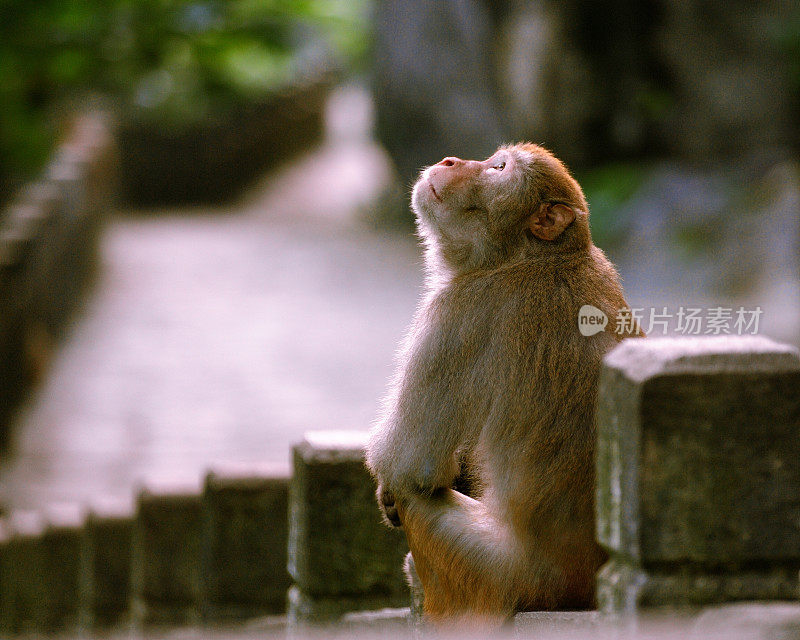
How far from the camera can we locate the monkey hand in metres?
3.38

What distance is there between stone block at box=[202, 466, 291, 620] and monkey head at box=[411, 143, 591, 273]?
164 cm

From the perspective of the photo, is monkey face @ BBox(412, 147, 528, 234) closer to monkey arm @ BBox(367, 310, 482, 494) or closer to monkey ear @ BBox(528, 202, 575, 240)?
monkey ear @ BBox(528, 202, 575, 240)

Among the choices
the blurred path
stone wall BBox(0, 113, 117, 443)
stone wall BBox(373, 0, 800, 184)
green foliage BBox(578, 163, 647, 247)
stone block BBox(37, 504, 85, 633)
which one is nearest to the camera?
stone block BBox(37, 504, 85, 633)

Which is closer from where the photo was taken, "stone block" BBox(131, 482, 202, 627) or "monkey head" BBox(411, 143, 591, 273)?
"monkey head" BBox(411, 143, 591, 273)

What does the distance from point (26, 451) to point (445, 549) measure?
6.36 metres

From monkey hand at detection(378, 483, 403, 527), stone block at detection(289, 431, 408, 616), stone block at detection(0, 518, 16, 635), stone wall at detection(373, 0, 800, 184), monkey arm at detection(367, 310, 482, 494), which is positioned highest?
stone wall at detection(373, 0, 800, 184)

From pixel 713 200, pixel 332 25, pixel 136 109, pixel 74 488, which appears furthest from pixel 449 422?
pixel 332 25

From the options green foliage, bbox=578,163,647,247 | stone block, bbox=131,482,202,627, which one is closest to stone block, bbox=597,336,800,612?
stone block, bbox=131,482,202,627

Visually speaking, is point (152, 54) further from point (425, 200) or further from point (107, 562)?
point (425, 200)

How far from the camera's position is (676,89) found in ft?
51.1

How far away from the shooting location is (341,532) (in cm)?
401

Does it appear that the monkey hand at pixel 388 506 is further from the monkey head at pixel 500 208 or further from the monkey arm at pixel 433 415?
the monkey head at pixel 500 208

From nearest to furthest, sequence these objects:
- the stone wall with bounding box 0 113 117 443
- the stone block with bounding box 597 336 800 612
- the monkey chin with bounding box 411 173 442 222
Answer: the stone block with bounding box 597 336 800 612 < the monkey chin with bounding box 411 173 442 222 < the stone wall with bounding box 0 113 117 443

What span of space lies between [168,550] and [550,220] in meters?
2.89
